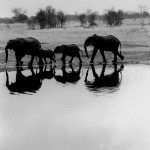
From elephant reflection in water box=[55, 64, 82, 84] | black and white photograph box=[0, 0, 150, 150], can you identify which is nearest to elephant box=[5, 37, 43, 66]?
black and white photograph box=[0, 0, 150, 150]

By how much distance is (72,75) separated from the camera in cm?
1647

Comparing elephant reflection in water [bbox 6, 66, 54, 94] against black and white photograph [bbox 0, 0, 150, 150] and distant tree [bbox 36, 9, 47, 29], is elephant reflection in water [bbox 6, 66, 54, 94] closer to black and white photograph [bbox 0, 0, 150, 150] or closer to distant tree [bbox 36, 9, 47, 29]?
black and white photograph [bbox 0, 0, 150, 150]

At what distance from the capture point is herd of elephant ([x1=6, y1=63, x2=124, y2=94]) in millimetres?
13599

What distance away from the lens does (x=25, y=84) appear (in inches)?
566

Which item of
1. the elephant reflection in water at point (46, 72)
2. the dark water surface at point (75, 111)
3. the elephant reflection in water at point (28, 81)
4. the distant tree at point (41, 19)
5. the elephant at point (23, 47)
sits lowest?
the elephant reflection in water at point (46, 72)

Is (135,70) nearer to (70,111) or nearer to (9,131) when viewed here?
(70,111)

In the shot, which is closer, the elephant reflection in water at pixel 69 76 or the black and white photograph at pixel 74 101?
the black and white photograph at pixel 74 101

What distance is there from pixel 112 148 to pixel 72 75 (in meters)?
9.48

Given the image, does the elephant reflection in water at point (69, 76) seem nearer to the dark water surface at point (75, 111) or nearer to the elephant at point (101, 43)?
the dark water surface at point (75, 111)

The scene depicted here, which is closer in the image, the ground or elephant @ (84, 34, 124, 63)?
elephant @ (84, 34, 124, 63)

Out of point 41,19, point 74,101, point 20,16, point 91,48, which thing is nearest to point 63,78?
point 74,101

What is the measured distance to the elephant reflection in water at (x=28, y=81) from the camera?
43.9ft

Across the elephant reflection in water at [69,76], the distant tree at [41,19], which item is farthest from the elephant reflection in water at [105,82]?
the distant tree at [41,19]

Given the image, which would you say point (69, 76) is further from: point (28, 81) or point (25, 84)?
point (25, 84)
